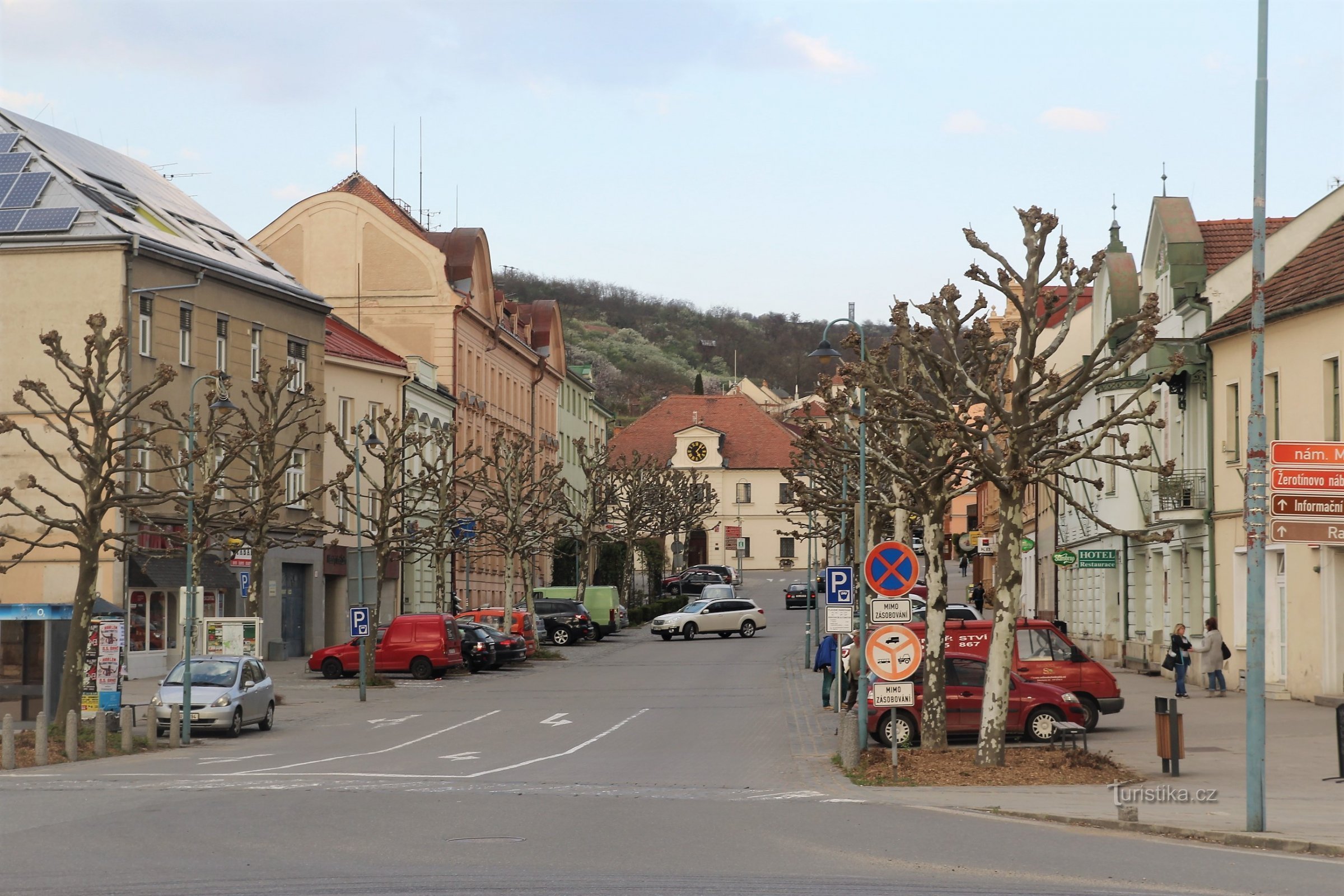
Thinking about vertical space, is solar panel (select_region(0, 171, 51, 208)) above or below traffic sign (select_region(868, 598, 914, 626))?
above

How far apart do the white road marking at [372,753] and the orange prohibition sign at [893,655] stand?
784cm

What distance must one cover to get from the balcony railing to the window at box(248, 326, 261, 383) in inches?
1039

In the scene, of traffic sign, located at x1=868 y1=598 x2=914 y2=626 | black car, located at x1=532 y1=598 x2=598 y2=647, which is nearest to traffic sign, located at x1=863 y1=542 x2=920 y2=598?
traffic sign, located at x1=868 y1=598 x2=914 y2=626

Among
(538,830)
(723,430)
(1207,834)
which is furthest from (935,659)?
(723,430)

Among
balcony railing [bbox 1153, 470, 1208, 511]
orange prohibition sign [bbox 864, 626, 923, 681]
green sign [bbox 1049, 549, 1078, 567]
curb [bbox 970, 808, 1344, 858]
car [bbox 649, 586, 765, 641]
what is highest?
balcony railing [bbox 1153, 470, 1208, 511]

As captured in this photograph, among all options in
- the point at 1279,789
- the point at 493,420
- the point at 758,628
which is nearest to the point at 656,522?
the point at 493,420

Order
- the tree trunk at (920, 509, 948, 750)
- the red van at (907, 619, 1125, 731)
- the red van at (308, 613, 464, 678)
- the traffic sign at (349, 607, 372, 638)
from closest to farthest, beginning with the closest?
the tree trunk at (920, 509, 948, 750) < the red van at (907, 619, 1125, 731) < the traffic sign at (349, 607, 372, 638) < the red van at (308, 613, 464, 678)

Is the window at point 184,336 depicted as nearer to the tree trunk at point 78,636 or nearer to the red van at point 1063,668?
the tree trunk at point 78,636

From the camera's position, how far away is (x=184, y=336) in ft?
149

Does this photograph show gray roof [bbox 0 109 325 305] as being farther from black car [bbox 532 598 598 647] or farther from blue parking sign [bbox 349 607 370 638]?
black car [bbox 532 598 598 647]

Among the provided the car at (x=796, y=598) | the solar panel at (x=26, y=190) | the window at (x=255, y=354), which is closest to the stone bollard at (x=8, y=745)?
the solar panel at (x=26, y=190)

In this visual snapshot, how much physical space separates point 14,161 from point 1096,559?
30311 millimetres

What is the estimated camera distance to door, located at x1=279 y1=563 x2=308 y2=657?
172ft

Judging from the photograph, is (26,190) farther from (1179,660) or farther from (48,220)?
(1179,660)
